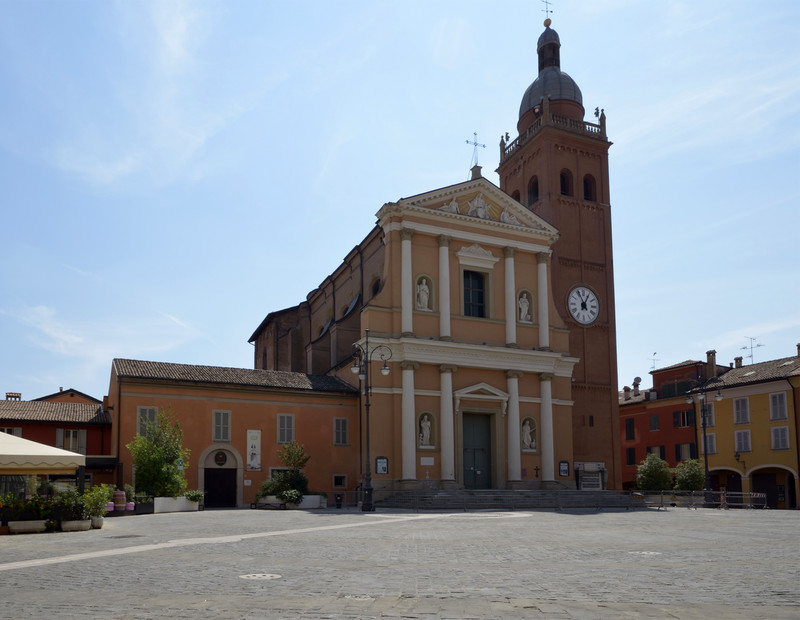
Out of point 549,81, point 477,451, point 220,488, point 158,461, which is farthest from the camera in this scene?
point 549,81

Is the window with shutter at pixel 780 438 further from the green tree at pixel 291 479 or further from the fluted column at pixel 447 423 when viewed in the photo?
the green tree at pixel 291 479

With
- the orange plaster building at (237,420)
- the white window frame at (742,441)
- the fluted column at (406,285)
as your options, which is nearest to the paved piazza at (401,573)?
the orange plaster building at (237,420)

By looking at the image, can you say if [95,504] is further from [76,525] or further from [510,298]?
[510,298]

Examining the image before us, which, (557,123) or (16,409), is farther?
(557,123)

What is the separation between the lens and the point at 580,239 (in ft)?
146

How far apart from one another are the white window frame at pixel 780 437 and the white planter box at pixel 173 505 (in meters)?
36.2

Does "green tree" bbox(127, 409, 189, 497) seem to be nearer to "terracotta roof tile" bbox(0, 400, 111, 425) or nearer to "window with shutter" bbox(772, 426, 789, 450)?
"terracotta roof tile" bbox(0, 400, 111, 425)

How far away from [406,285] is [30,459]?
66.8 ft

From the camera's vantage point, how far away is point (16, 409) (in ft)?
111

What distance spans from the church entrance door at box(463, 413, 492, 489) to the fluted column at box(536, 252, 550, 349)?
16.2 ft

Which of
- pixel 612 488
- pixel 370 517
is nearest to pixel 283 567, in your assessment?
pixel 370 517

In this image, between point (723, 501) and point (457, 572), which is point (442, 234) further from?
point (457, 572)

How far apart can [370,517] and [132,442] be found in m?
11.8

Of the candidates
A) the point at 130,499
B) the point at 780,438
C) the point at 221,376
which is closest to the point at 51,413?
the point at 221,376
